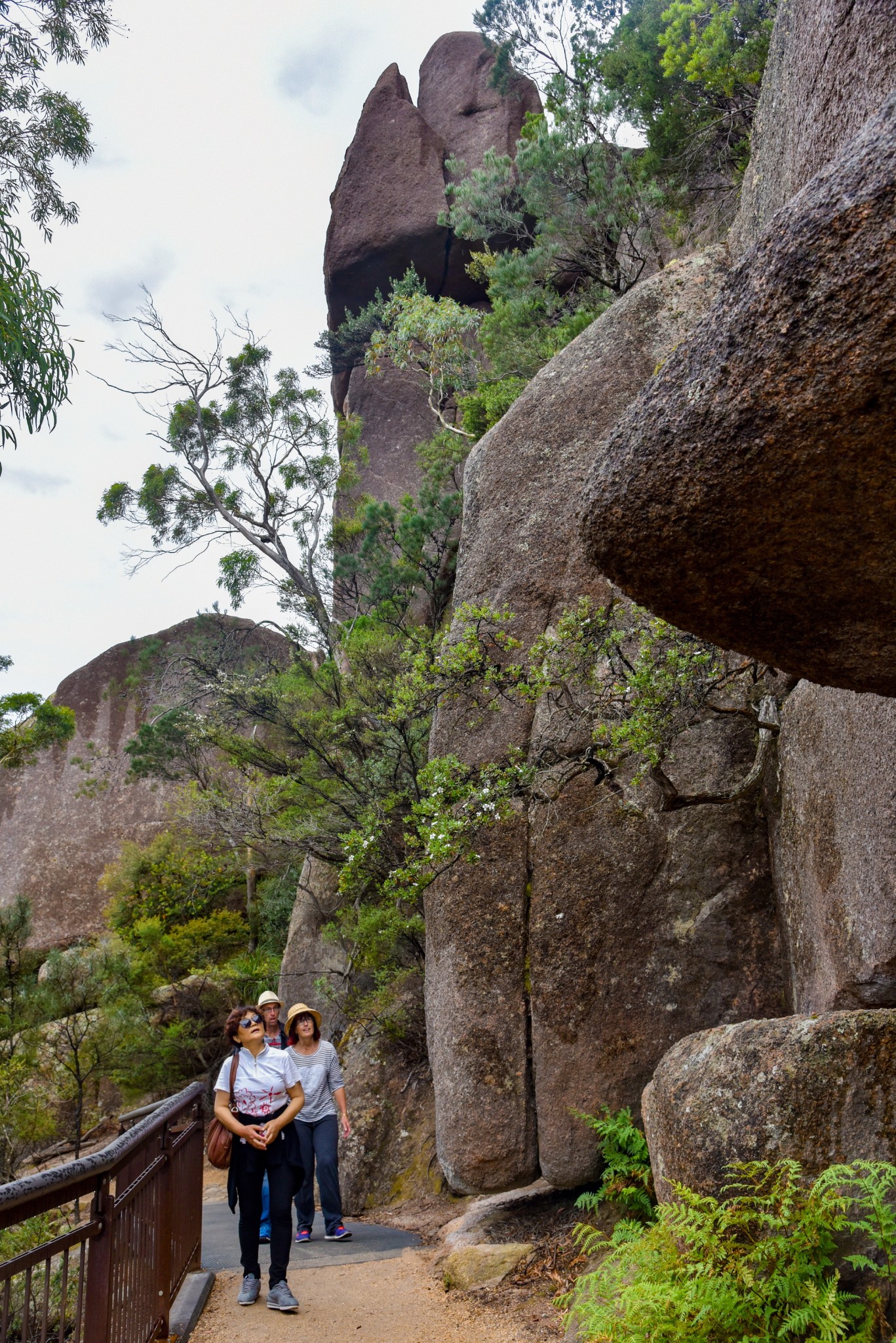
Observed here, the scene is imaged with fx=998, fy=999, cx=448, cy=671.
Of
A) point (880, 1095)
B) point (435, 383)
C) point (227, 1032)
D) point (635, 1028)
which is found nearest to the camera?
point (880, 1095)

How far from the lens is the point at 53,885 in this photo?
76.1ft

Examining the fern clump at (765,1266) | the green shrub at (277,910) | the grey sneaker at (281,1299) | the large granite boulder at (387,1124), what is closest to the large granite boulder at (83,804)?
the green shrub at (277,910)

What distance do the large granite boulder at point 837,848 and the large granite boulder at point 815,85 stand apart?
2298 mm

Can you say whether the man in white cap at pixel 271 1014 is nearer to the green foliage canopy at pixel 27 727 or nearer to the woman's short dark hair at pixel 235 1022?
the woman's short dark hair at pixel 235 1022

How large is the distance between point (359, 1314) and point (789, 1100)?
262 cm

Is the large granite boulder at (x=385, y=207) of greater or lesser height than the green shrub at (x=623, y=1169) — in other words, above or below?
above

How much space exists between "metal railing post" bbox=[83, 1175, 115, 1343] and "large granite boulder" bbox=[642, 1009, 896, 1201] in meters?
2.27

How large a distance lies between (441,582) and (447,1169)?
30.7 feet

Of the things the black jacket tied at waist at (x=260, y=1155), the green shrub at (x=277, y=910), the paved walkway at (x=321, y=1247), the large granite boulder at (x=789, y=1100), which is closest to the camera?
the large granite boulder at (x=789, y=1100)

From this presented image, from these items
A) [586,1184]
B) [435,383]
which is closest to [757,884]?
[586,1184]

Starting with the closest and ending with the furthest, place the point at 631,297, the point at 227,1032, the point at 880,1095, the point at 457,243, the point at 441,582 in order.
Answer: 1. the point at 880,1095
2. the point at 227,1032
3. the point at 631,297
4. the point at 441,582
5. the point at 457,243

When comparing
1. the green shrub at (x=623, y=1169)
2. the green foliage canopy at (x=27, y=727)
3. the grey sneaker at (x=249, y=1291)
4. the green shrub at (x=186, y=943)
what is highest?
the green foliage canopy at (x=27, y=727)

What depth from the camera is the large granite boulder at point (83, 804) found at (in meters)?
23.0

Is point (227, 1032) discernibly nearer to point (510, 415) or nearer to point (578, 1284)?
point (578, 1284)
